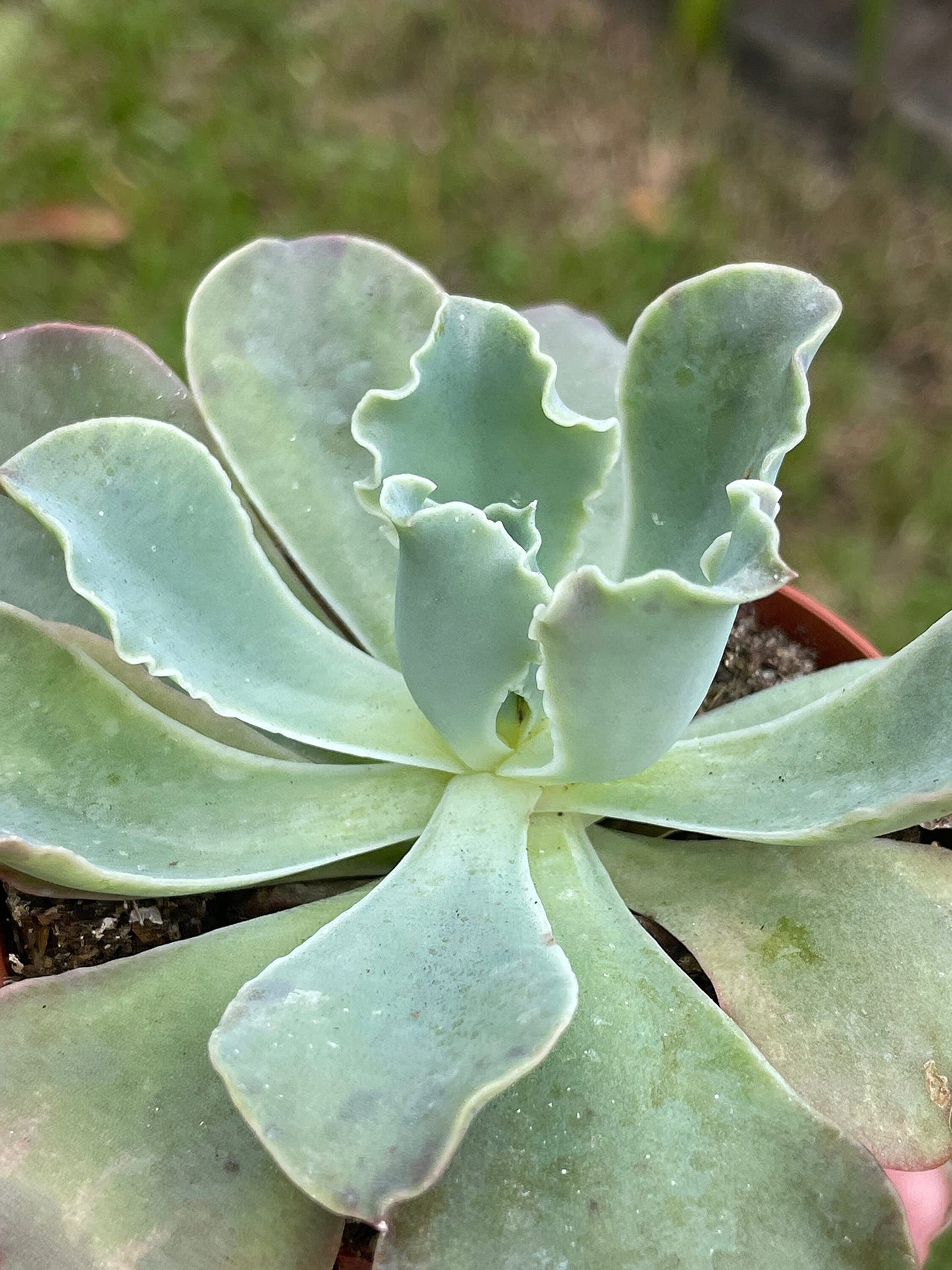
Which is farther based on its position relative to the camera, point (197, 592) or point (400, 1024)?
point (197, 592)

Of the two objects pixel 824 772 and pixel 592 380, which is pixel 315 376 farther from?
pixel 824 772

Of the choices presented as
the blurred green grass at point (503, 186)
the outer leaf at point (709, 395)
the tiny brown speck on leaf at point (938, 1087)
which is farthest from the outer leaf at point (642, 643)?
the blurred green grass at point (503, 186)

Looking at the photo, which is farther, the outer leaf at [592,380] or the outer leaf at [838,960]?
the outer leaf at [592,380]

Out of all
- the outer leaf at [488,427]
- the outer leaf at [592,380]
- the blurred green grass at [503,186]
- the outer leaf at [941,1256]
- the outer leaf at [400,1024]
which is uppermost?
the outer leaf at [488,427]

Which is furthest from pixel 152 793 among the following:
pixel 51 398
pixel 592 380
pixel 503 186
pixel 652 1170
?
pixel 503 186

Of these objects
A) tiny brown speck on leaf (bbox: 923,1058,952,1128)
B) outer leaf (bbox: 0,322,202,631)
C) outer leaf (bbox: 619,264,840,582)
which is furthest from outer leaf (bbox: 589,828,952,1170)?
outer leaf (bbox: 0,322,202,631)

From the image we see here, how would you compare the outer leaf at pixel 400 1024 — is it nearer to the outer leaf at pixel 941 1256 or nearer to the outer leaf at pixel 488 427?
the outer leaf at pixel 488 427
